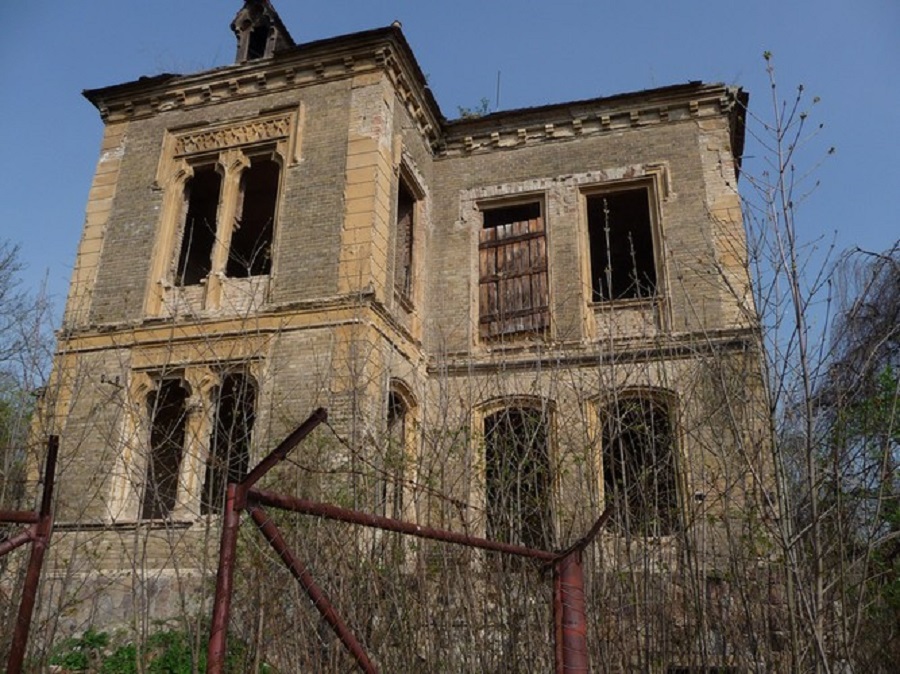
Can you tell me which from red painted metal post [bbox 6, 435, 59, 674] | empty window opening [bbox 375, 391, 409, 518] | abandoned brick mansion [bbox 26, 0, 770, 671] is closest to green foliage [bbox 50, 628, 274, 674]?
abandoned brick mansion [bbox 26, 0, 770, 671]

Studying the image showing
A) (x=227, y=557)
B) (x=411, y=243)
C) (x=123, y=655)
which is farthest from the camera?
(x=411, y=243)

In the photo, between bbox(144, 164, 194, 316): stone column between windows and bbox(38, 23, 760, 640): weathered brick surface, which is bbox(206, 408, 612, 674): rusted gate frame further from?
bbox(144, 164, 194, 316): stone column between windows

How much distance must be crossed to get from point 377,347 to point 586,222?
15.7 feet

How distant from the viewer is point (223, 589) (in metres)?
1.84

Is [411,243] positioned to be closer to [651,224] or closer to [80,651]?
[651,224]

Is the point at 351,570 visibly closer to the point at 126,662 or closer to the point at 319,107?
the point at 126,662

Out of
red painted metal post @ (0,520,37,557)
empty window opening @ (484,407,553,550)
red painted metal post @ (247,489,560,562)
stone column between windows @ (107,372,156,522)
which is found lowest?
red painted metal post @ (0,520,37,557)

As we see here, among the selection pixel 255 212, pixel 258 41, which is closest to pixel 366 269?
pixel 255 212

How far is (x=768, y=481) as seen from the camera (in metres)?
5.06

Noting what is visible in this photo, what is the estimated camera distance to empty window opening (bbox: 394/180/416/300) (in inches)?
487

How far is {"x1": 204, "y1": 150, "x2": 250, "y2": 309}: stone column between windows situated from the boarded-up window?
4220 mm

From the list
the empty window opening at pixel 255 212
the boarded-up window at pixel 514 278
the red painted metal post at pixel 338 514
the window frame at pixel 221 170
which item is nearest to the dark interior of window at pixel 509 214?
the boarded-up window at pixel 514 278

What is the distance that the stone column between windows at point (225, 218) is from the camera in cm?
1107

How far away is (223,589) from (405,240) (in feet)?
36.5
